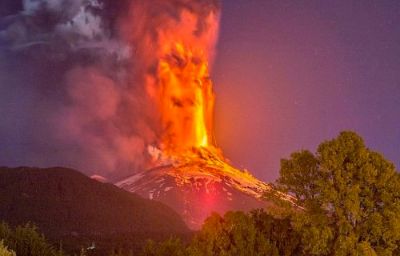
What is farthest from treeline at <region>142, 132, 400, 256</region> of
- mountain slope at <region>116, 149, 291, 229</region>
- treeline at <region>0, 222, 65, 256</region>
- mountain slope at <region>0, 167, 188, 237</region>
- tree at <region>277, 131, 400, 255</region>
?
mountain slope at <region>116, 149, 291, 229</region>

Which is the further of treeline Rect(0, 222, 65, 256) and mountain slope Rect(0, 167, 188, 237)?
mountain slope Rect(0, 167, 188, 237)

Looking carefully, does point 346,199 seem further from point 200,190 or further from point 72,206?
point 200,190

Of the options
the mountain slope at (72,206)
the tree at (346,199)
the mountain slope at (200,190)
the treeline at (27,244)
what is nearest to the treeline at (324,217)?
the tree at (346,199)

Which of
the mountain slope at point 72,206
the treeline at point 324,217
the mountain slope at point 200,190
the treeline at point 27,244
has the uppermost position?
the mountain slope at point 200,190

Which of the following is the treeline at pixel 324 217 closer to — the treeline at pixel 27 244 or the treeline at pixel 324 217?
the treeline at pixel 324 217

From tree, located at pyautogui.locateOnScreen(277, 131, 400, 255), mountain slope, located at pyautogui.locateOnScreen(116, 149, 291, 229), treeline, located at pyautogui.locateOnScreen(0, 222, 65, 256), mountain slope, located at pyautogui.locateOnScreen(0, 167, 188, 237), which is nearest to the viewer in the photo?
treeline, located at pyautogui.locateOnScreen(0, 222, 65, 256)

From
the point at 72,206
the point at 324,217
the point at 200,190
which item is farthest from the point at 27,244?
the point at 200,190

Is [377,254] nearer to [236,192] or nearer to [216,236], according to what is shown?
[216,236]

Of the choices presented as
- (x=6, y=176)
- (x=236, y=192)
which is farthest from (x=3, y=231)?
(x=236, y=192)

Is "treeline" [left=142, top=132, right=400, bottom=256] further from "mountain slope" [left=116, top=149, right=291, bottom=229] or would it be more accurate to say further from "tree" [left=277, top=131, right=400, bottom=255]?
"mountain slope" [left=116, top=149, right=291, bottom=229]
